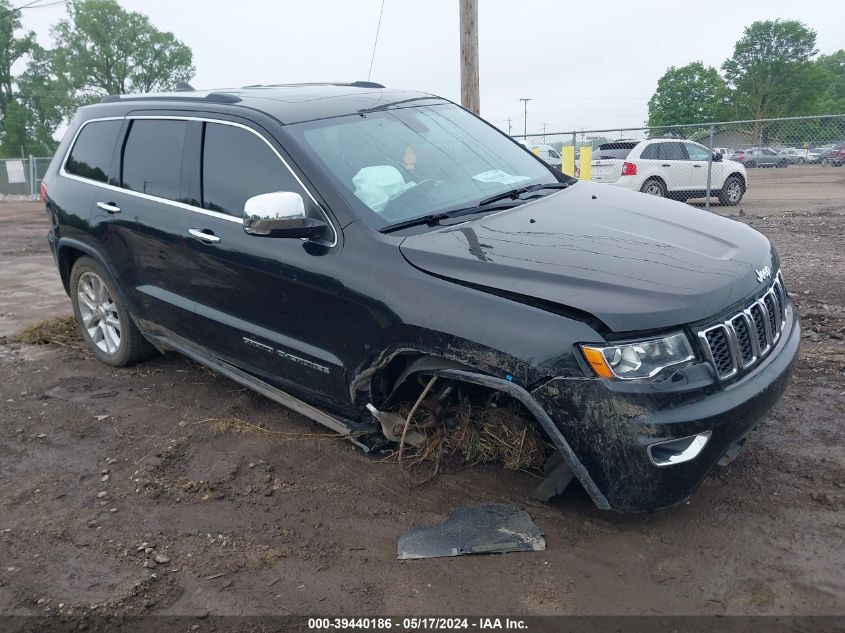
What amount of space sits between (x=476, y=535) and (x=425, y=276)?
3.78ft

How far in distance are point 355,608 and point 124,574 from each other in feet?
3.43

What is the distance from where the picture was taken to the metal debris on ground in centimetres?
313

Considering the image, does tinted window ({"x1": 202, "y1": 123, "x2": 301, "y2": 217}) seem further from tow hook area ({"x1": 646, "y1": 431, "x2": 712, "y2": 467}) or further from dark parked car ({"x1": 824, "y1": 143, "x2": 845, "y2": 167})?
dark parked car ({"x1": 824, "y1": 143, "x2": 845, "y2": 167})

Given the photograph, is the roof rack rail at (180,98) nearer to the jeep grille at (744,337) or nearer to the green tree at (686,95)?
the jeep grille at (744,337)

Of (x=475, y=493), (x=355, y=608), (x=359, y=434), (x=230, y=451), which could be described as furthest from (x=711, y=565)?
(x=230, y=451)

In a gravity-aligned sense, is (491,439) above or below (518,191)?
below

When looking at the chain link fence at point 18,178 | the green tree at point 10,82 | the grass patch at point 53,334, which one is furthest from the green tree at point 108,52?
the grass patch at point 53,334

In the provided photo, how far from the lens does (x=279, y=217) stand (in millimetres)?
3529

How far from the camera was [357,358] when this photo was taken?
3541mm

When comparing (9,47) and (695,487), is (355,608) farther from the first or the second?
(9,47)

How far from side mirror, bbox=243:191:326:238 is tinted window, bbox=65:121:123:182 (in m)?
2.11

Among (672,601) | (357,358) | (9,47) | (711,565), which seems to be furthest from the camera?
(9,47)

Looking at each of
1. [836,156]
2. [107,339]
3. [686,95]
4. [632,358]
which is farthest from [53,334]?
[686,95]

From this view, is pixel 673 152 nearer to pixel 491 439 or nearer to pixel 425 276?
pixel 491 439
